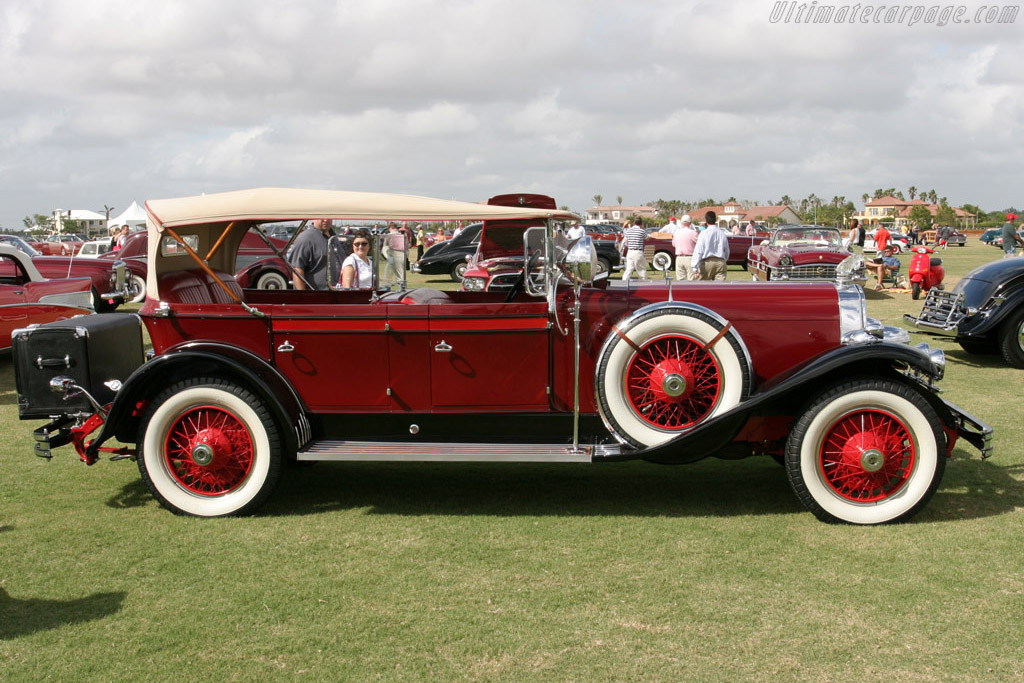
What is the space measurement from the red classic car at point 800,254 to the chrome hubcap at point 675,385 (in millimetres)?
11520

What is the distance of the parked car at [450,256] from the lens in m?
21.4

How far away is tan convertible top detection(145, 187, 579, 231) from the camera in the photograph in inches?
168

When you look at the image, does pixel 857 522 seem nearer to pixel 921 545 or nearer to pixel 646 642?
pixel 921 545

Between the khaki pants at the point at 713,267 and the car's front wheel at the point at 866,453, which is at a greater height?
the khaki pants at the point at 713,267

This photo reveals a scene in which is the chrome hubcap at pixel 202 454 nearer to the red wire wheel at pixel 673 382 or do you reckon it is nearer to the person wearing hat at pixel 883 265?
the red wire wheel at pixel 673 382

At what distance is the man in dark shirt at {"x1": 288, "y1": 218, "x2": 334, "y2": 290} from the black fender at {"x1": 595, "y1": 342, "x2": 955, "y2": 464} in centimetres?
483

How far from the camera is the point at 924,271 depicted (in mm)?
15016

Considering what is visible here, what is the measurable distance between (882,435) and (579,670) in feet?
7.33

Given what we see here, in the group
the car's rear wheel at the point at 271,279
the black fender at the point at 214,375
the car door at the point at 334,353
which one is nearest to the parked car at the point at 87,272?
the car's rear wheel at the point at 271,279

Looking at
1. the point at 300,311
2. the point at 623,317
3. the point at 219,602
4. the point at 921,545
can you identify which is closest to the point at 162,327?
the point at 300,311

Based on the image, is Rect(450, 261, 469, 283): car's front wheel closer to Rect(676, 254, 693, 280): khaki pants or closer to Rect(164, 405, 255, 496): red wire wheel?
Rect(676, 254, 693, 280): khaki pants

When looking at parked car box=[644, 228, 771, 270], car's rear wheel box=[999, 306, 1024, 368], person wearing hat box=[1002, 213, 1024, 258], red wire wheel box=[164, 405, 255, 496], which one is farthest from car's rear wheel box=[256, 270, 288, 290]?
person wearing hat box=[1002, 213, 1024, 258]

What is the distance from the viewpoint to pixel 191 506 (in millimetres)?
4531

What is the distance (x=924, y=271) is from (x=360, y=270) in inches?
498
